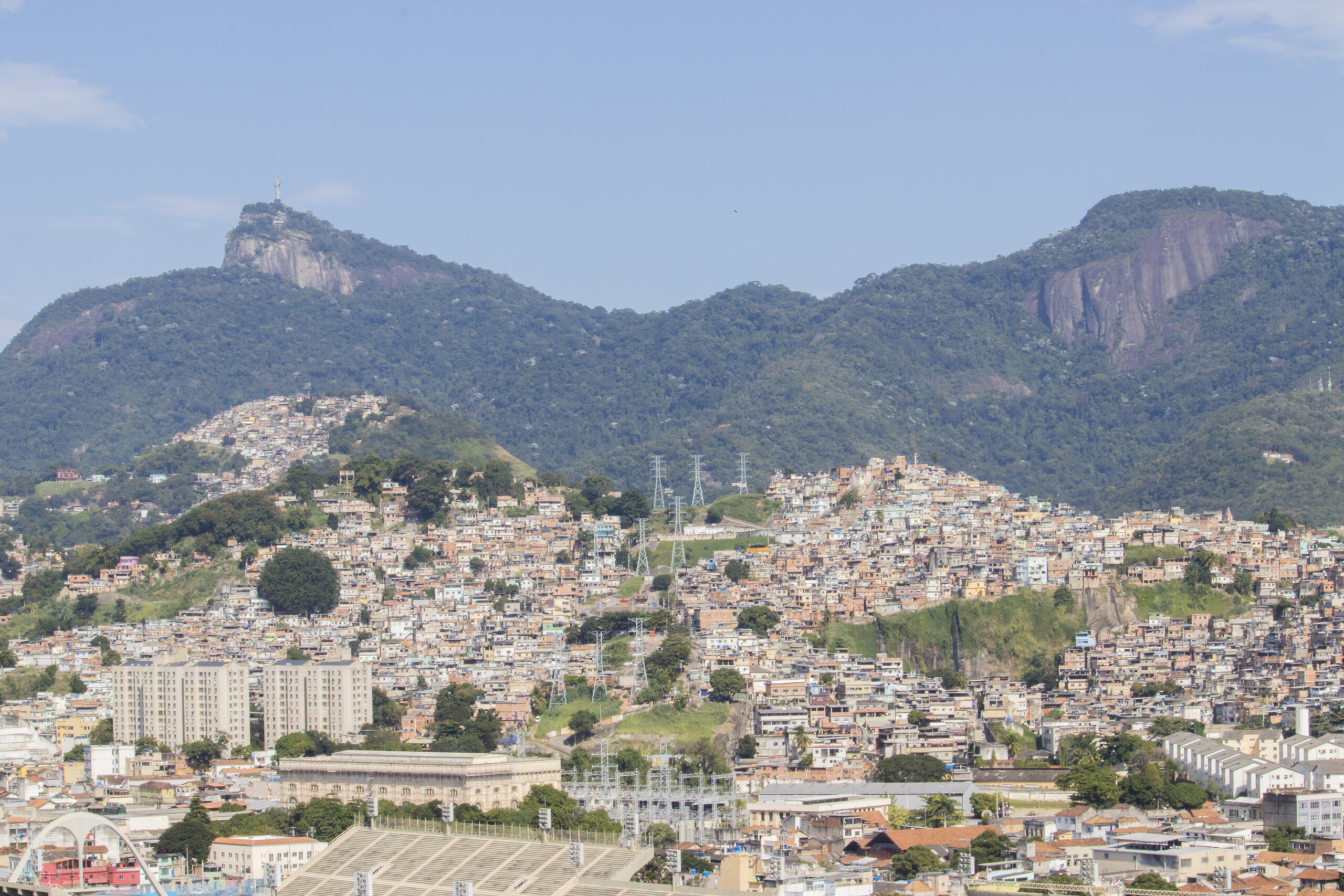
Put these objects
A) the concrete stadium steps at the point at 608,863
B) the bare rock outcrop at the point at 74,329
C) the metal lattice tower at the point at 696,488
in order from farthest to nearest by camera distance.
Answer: the bare rock outcrop at the point at 74,329
the metal lattice tower at the point at 696,488
the concrete stadium steps at the point at 608,863

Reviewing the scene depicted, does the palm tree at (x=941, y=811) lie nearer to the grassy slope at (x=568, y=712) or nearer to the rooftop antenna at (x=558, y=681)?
the grassy slope at (x=568, y=712)

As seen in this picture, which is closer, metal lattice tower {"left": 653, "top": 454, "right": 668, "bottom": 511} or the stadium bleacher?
the stadium bleacher

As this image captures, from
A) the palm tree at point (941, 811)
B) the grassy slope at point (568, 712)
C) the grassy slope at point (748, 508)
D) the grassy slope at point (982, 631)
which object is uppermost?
the grassy slope at point (748, 508)

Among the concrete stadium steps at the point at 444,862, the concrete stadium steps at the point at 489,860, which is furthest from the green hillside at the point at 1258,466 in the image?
the concrete stadium steps at the point at 489,860

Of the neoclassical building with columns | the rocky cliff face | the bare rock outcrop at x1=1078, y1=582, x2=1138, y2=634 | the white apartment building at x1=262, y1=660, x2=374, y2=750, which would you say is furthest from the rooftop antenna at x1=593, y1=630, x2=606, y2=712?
the rocky cliff face

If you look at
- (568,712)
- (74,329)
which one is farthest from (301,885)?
(74,329)

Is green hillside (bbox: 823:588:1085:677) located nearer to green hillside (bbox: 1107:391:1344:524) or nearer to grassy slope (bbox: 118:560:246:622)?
grassy slope (bbox: 118:560:246:622)

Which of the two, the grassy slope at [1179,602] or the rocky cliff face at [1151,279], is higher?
the rocky cliff face at [1151,279]
